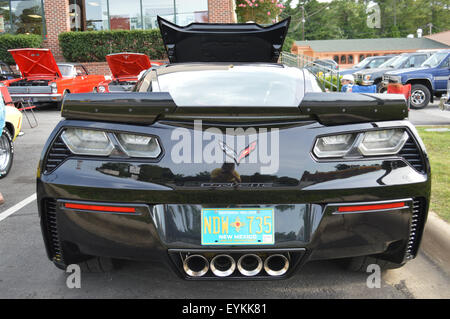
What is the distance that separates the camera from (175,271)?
2303mm

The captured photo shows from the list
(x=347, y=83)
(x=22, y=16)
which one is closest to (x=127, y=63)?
(x=347, y=83)

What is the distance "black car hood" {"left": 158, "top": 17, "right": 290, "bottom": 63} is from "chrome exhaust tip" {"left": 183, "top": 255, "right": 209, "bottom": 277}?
3687mm

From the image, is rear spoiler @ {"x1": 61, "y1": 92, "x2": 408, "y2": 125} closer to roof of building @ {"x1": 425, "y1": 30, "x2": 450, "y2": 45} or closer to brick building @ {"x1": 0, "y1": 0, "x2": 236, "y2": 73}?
brick building @ {"x1": 0, "y1": 0, "x2": 236, "y2": 73}

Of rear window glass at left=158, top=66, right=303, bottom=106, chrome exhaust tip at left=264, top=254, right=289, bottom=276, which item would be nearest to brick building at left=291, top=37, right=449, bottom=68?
rear window glass at left=158, top=66, right=303, bottom=106

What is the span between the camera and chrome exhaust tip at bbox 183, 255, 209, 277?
7.57ft

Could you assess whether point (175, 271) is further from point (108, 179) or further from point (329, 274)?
point (329, 274)

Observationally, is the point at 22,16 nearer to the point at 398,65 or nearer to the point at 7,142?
the point at 398,65

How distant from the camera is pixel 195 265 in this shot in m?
2.34

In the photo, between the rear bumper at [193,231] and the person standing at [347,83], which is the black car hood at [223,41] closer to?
the rear bumper at [193,231]

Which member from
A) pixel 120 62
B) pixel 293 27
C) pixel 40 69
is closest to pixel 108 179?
pixel 120 62

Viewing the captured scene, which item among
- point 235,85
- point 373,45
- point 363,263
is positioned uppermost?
point 373,45

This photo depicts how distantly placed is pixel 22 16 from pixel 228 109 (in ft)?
78.6

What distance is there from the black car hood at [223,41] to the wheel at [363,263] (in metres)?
3.41

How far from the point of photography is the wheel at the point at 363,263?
104 inches
